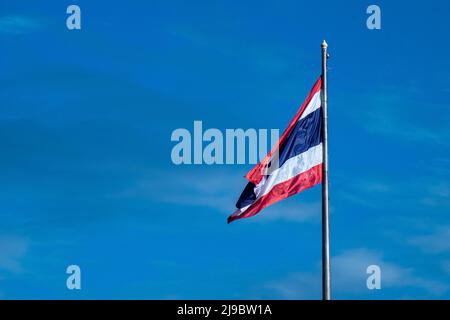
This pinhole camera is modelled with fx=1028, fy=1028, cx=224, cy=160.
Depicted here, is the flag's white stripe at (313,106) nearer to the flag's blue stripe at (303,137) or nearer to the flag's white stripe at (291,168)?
the flag's blue stripe at (303,137)

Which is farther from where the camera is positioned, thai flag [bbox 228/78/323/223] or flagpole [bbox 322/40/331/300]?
thai flag [bbox 228/78/323/223]

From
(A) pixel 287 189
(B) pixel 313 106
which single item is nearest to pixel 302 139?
(B) pixel 313 106

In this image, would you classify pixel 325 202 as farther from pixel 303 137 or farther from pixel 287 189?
pixel 303 137

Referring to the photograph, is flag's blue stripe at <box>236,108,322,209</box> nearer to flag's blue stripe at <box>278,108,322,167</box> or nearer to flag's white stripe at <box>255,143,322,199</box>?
flag's blue stripe at <box>278,108,322,167</box>

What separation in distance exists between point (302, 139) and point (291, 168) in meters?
1.03

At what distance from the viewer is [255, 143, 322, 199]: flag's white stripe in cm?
3341

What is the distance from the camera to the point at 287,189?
33656mm

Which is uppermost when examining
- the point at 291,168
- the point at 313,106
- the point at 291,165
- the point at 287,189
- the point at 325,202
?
the point at 313,106

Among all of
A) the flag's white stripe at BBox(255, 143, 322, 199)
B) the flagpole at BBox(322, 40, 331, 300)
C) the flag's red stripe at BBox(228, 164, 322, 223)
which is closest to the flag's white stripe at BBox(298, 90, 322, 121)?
the flagpole at BBox(322, 40, 331, 300)

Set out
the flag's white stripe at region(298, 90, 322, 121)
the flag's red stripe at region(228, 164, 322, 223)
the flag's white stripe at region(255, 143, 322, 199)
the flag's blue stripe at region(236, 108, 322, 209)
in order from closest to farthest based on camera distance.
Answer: the flag's red stripe at region(228, 164, 322, 223)
the flag's white stripe at region(255, 143, 322, 199)
the flag's blue stripe at region(236, 108, 322, 209)
the flag's white stripe at region(298, 90, 322, 121)
